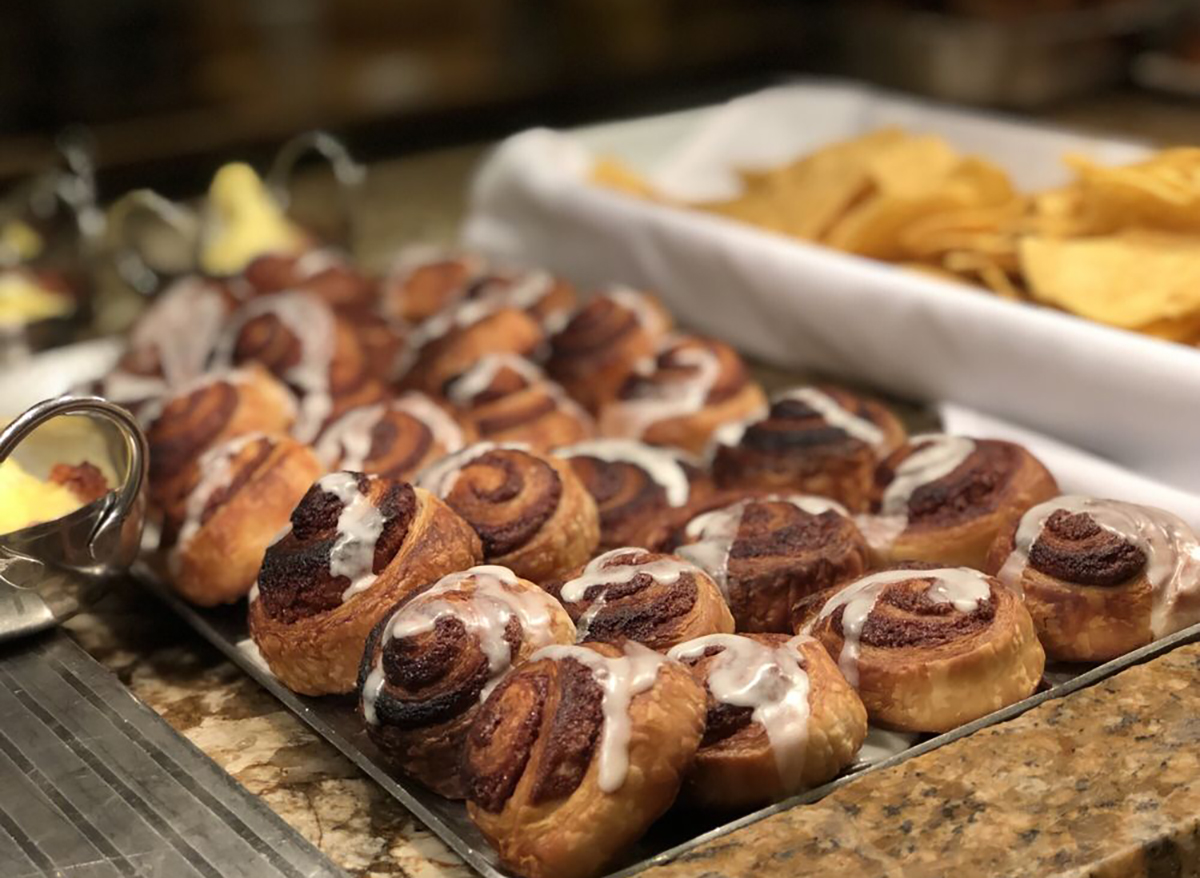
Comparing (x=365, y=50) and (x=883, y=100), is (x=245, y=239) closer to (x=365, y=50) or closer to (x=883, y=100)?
(x=883, y=100)

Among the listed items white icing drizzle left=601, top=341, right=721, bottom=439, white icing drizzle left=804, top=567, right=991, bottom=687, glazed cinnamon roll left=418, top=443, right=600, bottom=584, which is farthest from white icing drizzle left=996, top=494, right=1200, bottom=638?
white icing drizzle left=601, top=341, right=721, bottom=439

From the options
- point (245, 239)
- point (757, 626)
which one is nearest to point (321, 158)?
point (245, 239)

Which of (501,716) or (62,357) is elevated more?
(501,716)

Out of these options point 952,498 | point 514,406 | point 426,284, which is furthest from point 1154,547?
point 426,284

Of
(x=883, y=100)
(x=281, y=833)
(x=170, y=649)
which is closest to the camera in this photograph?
(x=281, y=833)

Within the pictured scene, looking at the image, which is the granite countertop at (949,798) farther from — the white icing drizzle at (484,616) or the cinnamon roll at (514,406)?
the cinnamon roll at (514,406)

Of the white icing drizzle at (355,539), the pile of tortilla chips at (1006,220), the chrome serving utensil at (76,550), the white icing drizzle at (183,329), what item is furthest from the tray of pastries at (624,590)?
the pile of tortilla chips at (1006,220)

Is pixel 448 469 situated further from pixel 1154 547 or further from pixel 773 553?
pixel 1154 547

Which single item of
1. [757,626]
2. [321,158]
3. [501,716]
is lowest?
[321,158]

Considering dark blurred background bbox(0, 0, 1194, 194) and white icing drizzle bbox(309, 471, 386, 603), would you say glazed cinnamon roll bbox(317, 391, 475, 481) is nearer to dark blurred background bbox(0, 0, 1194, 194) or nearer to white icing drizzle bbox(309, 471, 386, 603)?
white icing drizzle bbox(309, 471, 386, 603)
